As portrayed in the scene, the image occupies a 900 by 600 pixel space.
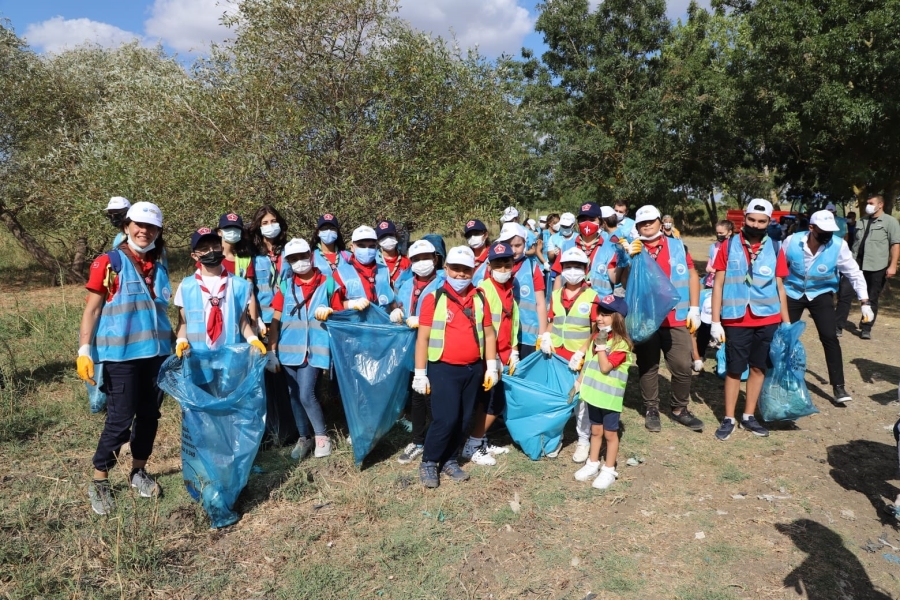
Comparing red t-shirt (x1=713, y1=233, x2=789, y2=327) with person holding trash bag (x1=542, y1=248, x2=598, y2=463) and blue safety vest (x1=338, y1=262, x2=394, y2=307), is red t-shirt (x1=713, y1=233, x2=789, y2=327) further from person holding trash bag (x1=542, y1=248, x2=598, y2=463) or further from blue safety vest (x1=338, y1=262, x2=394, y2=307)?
blue safety vest (x1=338, y1=262, x2=394, y2=307)

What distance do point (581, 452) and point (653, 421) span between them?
0.90m

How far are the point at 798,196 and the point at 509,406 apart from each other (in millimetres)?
17366

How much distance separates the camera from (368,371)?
3.91 m

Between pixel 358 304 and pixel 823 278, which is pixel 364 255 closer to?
pixel 358 304

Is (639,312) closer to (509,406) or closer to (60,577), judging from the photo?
(509,406)

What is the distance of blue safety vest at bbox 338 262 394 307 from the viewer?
435 cm

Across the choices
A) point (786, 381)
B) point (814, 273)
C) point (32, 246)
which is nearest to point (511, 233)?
point (786, 381)

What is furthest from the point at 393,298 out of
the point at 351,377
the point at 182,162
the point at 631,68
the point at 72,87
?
the point at 631,68

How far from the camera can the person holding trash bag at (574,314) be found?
404 centimetres

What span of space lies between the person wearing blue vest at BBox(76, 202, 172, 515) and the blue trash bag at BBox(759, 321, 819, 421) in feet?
14.4

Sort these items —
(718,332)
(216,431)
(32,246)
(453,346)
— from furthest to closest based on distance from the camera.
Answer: (32,246)
(718,332)
(453,346)
(216,431)

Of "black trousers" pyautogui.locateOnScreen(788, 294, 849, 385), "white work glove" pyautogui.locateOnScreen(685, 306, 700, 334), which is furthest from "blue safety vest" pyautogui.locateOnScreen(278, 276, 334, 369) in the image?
"black trousers" pyautogui.locateOnScreen(788, 294, 849, 385)

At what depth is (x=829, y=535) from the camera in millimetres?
3240

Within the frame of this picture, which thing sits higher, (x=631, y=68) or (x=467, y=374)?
(x=631, y=68)
